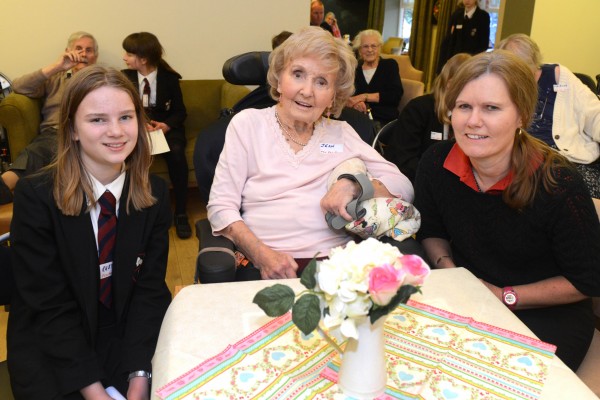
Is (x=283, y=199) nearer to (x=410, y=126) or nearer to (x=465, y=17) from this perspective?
(x=410, y=126)

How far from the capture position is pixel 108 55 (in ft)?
14.0

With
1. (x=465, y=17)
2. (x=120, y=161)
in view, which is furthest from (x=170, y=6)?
(x=465, y=17)

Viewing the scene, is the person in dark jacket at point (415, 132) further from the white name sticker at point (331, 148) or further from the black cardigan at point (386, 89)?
the black cardigan at point (386, 89)

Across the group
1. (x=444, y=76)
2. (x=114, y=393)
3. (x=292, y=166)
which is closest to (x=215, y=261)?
(x=114, y=393)

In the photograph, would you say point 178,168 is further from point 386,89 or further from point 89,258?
point 89,258

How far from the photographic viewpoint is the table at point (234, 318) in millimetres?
1030

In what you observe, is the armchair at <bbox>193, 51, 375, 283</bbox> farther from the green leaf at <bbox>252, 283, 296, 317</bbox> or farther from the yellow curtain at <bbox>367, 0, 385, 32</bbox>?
the yellow curtain at <bbox>367, 0, 385, 32</bbox>

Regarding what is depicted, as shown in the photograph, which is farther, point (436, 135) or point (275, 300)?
point (436, 135)

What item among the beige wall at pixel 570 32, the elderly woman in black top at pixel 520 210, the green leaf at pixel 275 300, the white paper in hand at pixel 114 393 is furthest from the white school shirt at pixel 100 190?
the beige wall at pixel 570 32

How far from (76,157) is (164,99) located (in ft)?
8.89

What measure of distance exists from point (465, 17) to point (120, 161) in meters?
6.34

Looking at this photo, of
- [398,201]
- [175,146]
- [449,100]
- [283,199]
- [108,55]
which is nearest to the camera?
[449,100]

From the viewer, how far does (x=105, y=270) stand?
1456 millimetres

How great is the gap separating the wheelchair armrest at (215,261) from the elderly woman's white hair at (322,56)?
68cm
